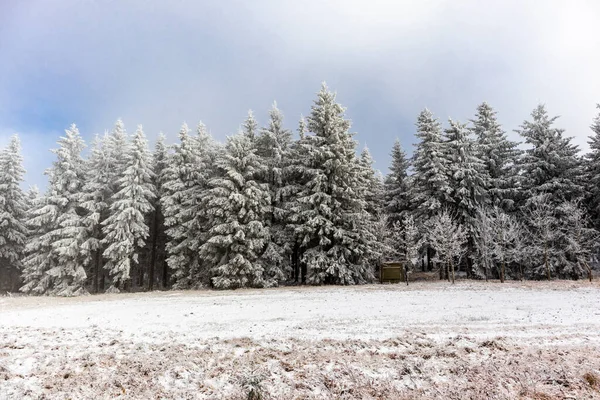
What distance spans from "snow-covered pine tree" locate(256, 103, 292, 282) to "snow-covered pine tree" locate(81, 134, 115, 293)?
13.3 meters

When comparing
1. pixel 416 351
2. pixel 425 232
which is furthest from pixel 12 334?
pixel 425 232

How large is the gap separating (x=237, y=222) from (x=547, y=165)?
2663 cm

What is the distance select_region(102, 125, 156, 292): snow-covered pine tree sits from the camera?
27109 millimetres

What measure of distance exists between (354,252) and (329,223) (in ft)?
10.2

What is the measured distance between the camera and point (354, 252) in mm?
26391

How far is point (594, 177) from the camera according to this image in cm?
2839

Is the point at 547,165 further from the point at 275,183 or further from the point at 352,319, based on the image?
the point at 352,319

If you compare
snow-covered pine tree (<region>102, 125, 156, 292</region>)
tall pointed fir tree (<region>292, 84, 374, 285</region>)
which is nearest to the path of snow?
tall pointed fir tree (<region>292, 84, 374, 285</region>)

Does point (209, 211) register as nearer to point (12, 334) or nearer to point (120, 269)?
point (120, 269)

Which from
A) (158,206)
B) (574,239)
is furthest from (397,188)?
(158,206)

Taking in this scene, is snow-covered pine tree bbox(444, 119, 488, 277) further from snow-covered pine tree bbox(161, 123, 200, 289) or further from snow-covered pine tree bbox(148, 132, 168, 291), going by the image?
snow-covered pine tree bbox(148, 132, 168, 291)

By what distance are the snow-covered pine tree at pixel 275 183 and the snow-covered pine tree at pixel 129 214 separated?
986 cm

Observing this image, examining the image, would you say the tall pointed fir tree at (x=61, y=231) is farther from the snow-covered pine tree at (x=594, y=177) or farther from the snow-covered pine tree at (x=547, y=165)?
the snow-covered pine tree at (x=594, y=177)

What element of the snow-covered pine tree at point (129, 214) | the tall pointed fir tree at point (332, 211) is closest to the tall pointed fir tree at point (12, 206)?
the snow-covered pine tree at point (129, 214)
